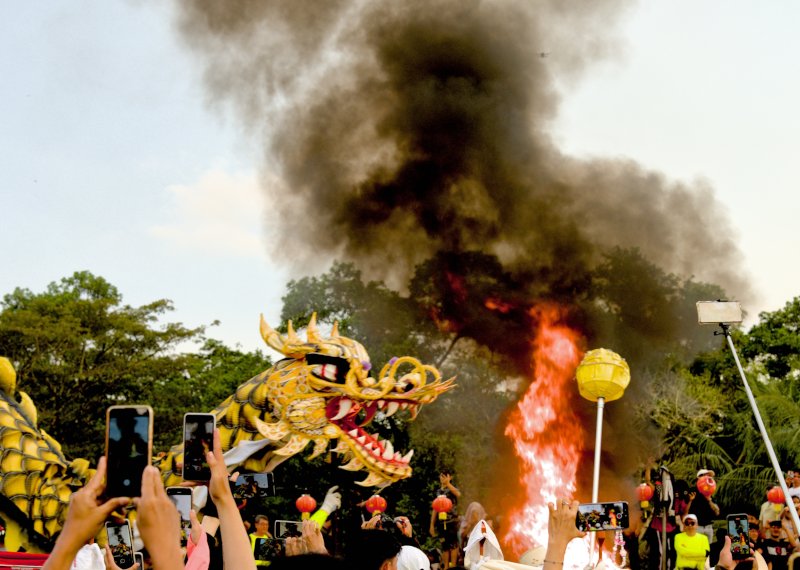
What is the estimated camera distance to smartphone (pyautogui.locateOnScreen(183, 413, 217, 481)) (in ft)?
9.37

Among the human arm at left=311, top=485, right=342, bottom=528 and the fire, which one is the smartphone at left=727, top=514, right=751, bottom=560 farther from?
the fire

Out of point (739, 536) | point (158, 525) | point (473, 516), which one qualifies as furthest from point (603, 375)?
point (158, 525)

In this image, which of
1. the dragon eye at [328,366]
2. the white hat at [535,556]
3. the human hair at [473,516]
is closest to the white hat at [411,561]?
the white hat at [535,556]

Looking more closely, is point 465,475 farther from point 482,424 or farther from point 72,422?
point 72,422

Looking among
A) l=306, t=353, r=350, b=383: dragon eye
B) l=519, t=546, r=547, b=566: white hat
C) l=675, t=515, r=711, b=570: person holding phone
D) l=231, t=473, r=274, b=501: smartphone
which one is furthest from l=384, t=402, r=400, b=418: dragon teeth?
l=519, t=546, r=547, b=566: white hat

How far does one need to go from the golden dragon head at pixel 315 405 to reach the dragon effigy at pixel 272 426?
1cm

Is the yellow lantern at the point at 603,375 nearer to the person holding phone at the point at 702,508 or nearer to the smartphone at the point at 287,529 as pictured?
the smartphone at the point at 287,529

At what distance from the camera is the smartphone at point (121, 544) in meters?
6.26

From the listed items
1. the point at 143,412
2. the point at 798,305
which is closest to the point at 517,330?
the point at 798,305

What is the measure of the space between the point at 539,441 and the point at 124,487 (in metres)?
22.1

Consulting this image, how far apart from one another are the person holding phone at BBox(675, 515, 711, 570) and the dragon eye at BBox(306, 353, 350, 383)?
5.07 metres

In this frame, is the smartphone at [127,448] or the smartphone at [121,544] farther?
the smartphone at [121,544]

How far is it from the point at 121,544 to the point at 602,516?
3.57 metres

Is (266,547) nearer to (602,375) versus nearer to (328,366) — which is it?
(602,375)
